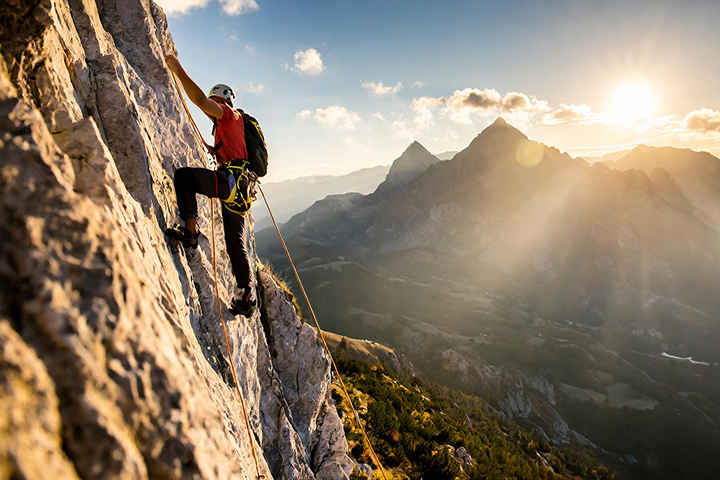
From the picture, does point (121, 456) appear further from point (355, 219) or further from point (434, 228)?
point (355, 219)

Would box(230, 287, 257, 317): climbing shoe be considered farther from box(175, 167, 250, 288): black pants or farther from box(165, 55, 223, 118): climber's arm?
box(165, 55, 223, 118): climber's arm

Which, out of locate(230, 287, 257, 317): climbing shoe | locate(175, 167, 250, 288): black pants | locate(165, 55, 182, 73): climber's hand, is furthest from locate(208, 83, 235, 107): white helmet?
locate(230, 287, 257, 317): climbing shoe

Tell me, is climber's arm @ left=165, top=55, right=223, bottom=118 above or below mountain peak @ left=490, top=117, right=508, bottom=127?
below

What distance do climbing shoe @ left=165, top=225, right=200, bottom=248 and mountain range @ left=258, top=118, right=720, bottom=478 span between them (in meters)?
48.7

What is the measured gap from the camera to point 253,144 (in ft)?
15.0

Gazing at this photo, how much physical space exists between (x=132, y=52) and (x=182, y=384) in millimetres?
5992

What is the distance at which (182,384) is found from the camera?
172 cm

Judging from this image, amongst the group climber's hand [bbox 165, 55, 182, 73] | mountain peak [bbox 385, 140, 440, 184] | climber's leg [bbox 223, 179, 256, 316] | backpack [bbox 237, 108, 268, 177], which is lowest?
climber's leg [bbox 223, 179, 256, 316]

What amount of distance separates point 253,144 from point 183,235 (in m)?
1.61

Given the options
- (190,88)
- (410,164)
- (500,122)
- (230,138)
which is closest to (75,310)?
(190,88)

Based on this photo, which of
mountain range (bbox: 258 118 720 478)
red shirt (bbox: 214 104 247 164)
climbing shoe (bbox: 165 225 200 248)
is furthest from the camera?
mountain range (bbox: 258 118 720 478)

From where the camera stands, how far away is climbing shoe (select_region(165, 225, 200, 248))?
3965mm

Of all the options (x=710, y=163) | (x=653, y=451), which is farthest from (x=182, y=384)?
(x=710, y=163)

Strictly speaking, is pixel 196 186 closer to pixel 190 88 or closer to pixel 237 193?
pixel 237 193
